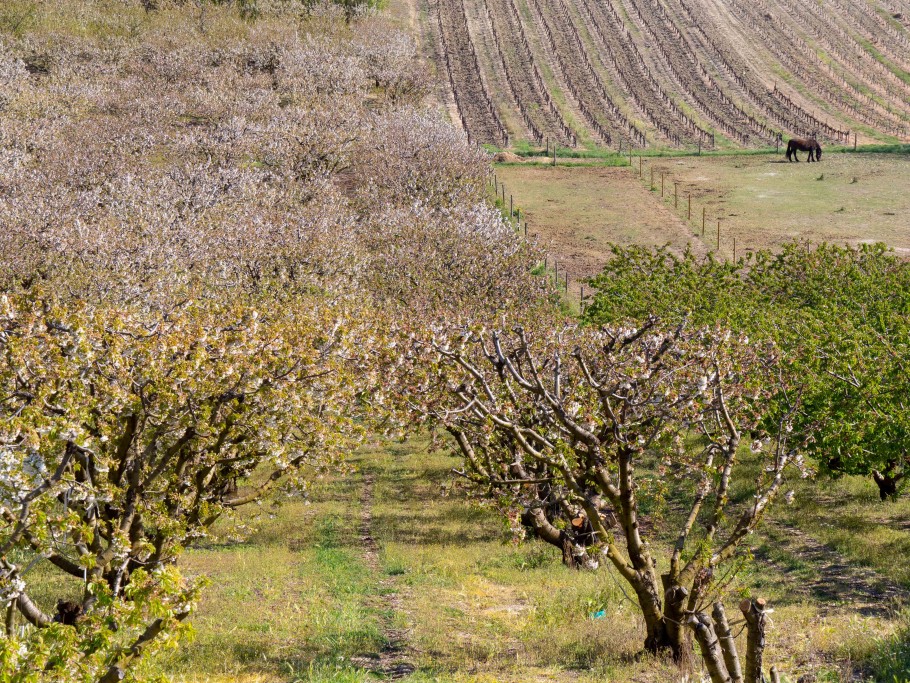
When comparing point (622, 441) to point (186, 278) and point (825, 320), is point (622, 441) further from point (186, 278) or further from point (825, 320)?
point (186, 278)

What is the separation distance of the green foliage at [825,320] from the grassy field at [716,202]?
1728cm

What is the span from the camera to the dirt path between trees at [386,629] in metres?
13.9

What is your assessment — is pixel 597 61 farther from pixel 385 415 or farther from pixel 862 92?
pixel 385 415

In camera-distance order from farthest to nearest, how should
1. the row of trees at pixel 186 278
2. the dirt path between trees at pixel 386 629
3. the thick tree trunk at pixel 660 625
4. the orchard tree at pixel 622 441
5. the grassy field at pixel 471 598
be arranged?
the dirt path between trees at pixel 386 629
the grassy field at pixel 471 598
the thick tree trunk at pixel 660 625
the orchard tree at pixel 622 441
the row of trees at pixel 186 278

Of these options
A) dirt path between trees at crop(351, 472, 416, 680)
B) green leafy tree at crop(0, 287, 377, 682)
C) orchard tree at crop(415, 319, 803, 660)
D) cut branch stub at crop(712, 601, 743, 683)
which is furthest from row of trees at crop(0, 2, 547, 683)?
cut branch stub at crop(712, 601, 743, 683)

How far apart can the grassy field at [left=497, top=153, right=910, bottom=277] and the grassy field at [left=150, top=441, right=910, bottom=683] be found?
29.7 meters

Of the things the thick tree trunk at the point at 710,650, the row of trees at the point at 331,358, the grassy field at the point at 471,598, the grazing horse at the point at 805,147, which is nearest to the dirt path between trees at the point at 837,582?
the grassy field at the point at 471,598

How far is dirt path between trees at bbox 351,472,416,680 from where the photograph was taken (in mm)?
13938

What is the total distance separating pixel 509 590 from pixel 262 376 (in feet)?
28.3

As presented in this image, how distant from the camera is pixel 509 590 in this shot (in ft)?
66.3

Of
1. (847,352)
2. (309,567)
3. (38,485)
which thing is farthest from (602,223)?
(38,485)

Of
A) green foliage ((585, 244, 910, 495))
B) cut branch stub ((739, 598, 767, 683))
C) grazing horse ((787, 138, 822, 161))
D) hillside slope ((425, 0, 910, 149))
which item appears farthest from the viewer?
hillside slope ((425, 0, 910, 149))

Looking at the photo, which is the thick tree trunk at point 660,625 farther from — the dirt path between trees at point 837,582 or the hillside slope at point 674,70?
the hillside slope at point 674,70

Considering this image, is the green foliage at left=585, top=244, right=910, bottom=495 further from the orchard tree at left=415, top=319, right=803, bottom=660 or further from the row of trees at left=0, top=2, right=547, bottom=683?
the row of trees at left=0, top=2, right=547, bottom=683
